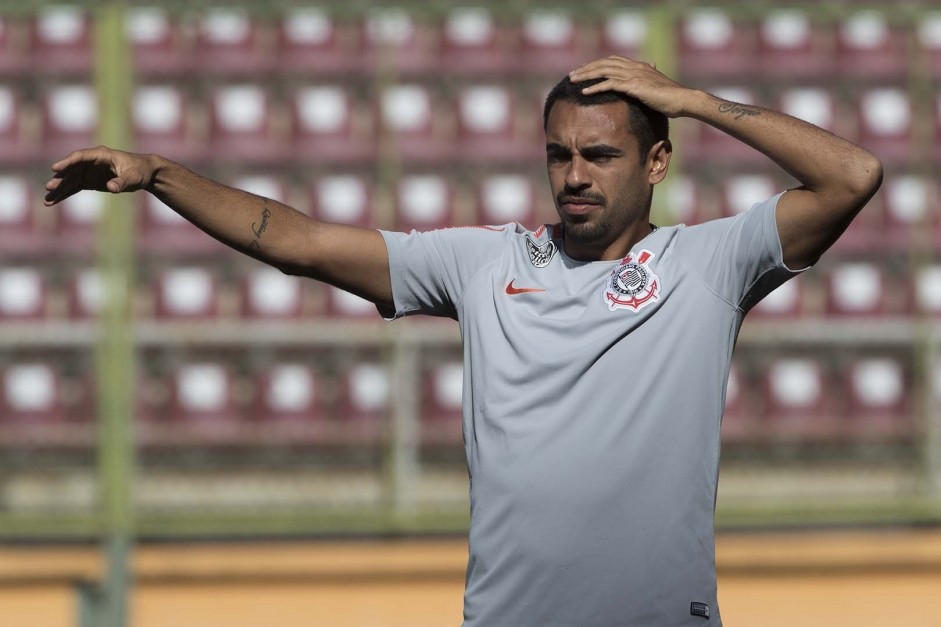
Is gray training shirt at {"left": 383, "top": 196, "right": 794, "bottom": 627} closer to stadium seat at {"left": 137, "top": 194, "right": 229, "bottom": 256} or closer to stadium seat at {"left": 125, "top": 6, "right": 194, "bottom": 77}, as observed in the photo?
stadium seat at {"left": 137, "top": 194, "right": 229, "bottom": 256}

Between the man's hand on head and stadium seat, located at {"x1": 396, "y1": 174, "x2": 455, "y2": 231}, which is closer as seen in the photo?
the man's hand on head

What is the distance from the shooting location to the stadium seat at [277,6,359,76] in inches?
213

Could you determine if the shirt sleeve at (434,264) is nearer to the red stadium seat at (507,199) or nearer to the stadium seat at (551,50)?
the red stadium seat at (507,199)

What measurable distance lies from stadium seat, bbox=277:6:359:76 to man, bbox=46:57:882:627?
10.3 feet

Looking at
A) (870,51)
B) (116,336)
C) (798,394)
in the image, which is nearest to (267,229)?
(116,336)

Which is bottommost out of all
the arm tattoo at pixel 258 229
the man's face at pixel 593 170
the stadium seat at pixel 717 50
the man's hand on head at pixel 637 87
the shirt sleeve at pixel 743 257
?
the shirt sleeve at pixel 743 257

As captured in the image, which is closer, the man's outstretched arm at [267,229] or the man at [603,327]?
the man at [603,327]

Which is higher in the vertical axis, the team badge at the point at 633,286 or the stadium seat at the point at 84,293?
the stadium seat at the point at 84,293

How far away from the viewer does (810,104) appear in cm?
545

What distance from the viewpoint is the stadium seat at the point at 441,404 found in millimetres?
5059

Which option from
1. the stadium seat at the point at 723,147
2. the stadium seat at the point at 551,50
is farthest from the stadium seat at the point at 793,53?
the stadium seat at the point at 551,50

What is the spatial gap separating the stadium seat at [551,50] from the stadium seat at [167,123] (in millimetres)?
1268

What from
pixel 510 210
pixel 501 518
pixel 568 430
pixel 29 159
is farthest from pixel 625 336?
pixel 29 159

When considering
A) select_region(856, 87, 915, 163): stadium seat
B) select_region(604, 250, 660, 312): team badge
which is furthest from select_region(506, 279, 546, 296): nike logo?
select_region(856, 87, 915, 163): stadium seat
